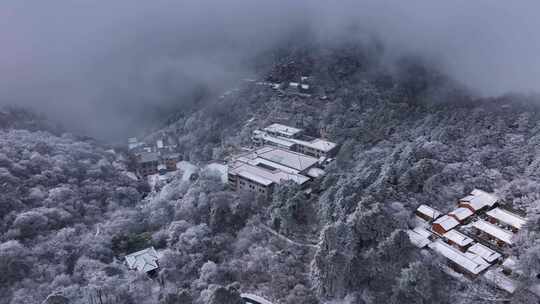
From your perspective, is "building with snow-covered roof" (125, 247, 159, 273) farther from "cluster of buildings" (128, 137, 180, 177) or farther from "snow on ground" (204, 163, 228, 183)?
"cluster of buildings" (128, 137, 180, 177)

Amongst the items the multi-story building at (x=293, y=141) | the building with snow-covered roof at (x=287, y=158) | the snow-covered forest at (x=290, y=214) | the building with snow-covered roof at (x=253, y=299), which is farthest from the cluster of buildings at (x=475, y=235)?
the multi-story building at (x=293, y=141)

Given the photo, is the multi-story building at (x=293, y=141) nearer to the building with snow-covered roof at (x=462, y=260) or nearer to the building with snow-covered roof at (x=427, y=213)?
the building with snow-covered roof at (x=427, y=213)

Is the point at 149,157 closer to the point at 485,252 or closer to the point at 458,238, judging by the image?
the point at 458,238

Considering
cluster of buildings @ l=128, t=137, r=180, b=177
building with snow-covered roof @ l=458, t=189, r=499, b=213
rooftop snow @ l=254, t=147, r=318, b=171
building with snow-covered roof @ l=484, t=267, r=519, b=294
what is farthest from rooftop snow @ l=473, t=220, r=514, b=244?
cluster of buildings @ l=128, t=137, r=180, b=177

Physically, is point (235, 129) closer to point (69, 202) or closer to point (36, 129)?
point (69, 202)

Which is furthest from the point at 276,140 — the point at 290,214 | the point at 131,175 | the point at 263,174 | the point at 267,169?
the point at 131,175
